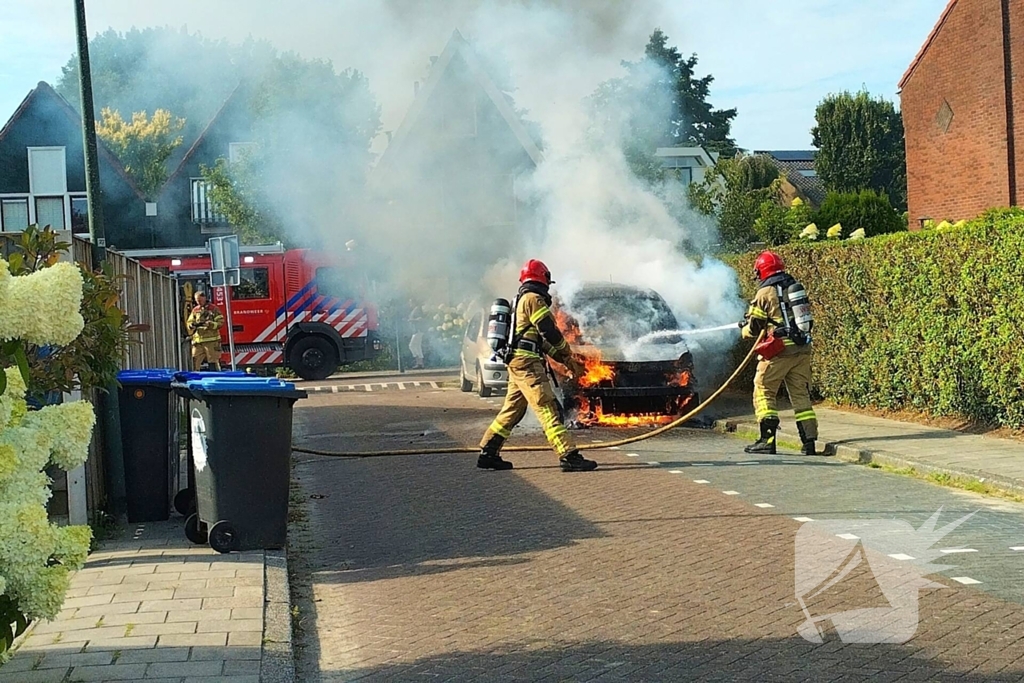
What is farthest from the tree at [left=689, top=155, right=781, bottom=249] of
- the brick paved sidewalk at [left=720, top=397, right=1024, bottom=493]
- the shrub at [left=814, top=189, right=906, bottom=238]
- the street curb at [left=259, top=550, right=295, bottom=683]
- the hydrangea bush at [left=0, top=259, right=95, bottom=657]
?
the hydrangea bush at [left=0, top=259, right=95, bottom=657]

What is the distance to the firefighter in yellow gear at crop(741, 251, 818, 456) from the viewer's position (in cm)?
1182

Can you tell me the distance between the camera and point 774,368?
11914 millimetres

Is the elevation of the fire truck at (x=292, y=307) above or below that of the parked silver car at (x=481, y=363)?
above

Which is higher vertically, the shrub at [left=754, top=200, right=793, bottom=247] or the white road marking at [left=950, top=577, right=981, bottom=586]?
the shrub at [left=754, top=200, right=793, bottom=247]

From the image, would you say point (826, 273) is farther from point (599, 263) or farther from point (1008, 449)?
point (1008, 449)

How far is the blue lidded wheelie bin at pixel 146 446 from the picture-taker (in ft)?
28.9

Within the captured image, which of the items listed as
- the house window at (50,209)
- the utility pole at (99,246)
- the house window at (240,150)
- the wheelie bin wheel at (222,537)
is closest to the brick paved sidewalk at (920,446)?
the wheelie bin wheel at (222,537)

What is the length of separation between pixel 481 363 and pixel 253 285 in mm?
8946

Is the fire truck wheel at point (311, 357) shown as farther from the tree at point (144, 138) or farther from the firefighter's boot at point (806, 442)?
the tree at point (144, 138)

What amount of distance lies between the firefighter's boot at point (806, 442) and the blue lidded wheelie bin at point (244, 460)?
19.2ft

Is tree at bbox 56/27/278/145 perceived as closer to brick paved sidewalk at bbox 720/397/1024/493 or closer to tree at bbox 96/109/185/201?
tree at bbox 96/109/185/201

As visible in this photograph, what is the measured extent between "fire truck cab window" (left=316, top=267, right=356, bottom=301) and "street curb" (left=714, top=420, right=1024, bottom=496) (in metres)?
13.5

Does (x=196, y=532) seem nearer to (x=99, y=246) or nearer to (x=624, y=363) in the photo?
(x=99, y=246)

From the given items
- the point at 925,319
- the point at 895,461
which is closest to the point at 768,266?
the point at 925,319
